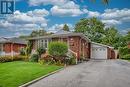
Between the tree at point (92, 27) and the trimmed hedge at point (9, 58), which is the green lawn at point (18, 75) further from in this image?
the tree at point (92, 27)

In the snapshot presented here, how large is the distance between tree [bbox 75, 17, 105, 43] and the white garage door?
72.3 feet

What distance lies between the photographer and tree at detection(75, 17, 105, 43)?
2744 inches

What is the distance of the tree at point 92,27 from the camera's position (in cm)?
6969

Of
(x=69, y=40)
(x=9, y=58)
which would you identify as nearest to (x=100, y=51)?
(x=69, y=40)

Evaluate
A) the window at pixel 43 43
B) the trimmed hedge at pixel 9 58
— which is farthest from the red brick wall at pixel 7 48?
the window at pixel 43 43

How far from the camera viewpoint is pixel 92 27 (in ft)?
230

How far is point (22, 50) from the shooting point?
39844mm

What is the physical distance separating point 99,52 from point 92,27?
2343 cm

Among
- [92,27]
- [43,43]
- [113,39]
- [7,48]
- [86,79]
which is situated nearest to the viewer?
[86,79]

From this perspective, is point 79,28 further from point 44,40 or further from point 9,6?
point 9,6

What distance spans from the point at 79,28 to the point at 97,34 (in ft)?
19.4

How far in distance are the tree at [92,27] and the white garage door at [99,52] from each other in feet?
72.3

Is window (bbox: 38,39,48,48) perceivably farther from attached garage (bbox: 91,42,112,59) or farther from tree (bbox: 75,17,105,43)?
tree (bbox: 75,17,105,43)

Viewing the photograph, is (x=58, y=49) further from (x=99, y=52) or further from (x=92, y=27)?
(x=92, y=27)
